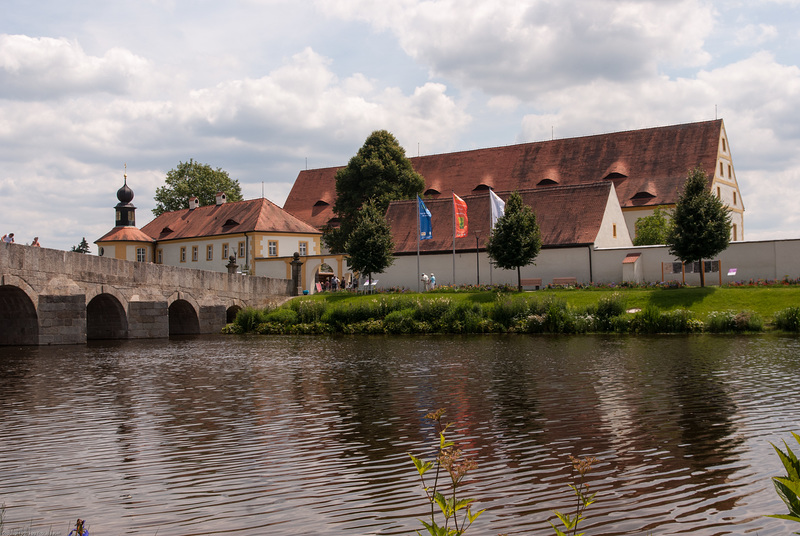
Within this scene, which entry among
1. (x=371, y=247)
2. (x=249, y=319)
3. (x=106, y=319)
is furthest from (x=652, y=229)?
(x=106, y=319)

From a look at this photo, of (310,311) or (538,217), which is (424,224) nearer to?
(538,217)

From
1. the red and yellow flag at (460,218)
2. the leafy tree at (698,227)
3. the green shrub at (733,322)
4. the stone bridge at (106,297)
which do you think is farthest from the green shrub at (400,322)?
the leafy tree at (698,227)

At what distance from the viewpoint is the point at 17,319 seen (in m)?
30.4

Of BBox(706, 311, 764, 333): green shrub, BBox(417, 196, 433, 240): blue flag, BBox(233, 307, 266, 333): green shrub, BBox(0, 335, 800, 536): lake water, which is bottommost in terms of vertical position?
BBox(0, 335, 800, 536): lake water

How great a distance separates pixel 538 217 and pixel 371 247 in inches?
426

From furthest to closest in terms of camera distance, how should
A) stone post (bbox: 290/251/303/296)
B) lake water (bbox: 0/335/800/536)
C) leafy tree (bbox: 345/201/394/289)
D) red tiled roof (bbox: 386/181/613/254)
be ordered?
stone post (bbox: 290/251/303/296) < leafy tree (bbox: 345/201/394/289) < red tiled roof (bbox: 386/181/613/254) < lake water (bbox: 0/335/800/536)

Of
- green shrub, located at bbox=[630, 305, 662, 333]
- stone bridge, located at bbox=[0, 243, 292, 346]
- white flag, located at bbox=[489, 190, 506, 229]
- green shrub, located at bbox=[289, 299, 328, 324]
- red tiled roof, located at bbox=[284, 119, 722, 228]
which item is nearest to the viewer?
stone bridge, located at bbox=[0, 243, 292, 346]

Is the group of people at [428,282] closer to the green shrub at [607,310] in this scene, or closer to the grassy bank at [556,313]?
the grassy bank at [556,313]

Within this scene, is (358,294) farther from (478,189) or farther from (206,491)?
(206,491)

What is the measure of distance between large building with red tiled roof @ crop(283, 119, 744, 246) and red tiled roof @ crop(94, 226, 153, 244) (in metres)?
15.3

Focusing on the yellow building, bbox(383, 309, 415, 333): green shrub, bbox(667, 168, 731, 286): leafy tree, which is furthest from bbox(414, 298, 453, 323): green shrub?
the yellow building

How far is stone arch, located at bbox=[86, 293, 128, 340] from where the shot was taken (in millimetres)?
35844

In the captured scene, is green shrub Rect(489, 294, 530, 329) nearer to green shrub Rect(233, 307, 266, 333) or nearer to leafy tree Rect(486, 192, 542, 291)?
leafy tree Rect(486, 192, 542, 291)

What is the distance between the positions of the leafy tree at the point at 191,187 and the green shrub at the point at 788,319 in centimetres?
6198
